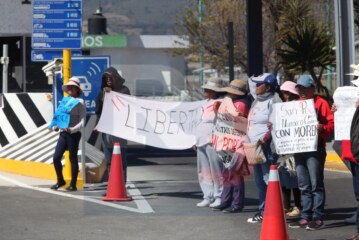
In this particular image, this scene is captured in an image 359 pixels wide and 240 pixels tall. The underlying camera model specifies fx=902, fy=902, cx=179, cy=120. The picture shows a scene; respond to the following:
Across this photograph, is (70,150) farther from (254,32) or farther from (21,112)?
(21,112)

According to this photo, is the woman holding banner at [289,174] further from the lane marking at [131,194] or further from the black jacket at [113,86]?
the black jacket at [113,86]

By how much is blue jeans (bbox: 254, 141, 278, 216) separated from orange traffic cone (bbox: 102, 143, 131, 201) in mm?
2420

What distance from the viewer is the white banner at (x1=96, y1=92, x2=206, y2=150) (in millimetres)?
13180

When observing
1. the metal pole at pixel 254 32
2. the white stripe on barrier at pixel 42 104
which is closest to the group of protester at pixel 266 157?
the metal pole at pixel 254 32

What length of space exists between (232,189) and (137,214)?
4.41ft

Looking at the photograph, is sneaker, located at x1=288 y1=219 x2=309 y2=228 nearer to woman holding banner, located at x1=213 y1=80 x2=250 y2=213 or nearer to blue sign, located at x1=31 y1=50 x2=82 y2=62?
woman holding banner, located at x1=213 y1=80 x2=250 y2=213

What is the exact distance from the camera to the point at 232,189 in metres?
11.9

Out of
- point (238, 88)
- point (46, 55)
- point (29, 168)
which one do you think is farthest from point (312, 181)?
point (29, 168)

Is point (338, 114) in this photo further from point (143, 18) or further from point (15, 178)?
point (143, 18)

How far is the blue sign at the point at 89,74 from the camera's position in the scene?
15.2 meters

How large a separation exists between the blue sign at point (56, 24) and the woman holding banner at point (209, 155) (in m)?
3.67

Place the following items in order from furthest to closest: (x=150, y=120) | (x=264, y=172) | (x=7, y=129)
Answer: (x=7, y=129), (x=150, y=120), (x=264, y=172)

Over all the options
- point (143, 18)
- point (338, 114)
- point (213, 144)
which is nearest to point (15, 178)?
point (213, 144)

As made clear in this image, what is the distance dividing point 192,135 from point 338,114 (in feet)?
11.6
